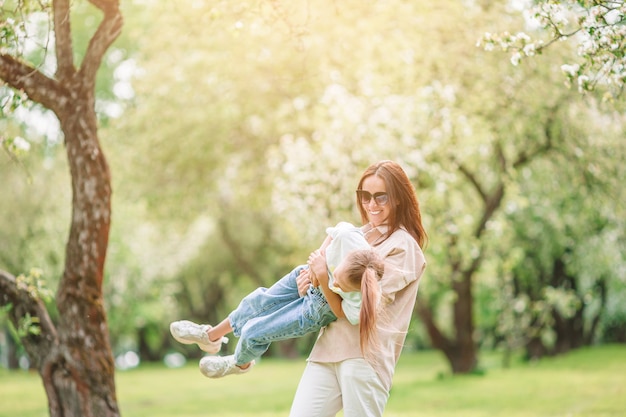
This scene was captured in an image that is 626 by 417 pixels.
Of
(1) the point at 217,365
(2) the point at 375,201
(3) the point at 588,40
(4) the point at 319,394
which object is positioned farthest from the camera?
(3) the point at 588,40

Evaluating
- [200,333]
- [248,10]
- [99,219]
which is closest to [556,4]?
[248,10]

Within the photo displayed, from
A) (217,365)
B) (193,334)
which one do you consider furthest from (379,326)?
(193,334)

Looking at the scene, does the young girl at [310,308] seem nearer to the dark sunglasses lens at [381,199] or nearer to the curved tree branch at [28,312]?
the dark sunglasses lens at [381,199]

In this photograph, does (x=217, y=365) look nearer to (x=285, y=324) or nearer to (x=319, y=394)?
(x=285, y=324)

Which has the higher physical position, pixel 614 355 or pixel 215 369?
pixel 215 369

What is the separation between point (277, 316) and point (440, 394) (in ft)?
43.7

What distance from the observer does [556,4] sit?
6.42 m

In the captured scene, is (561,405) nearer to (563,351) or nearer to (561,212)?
(561,212)

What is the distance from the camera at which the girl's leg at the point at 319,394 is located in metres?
4.73

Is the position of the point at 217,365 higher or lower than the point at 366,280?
lower

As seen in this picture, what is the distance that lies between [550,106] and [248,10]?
380 inches

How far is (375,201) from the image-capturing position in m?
4.84

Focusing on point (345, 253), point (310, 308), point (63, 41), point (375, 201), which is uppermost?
point (63, 41)

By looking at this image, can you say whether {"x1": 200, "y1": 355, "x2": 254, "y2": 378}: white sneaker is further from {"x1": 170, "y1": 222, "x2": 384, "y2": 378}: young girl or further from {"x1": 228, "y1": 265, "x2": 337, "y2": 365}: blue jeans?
{"x1": 228, "y1": 265, "x2": 337, "y2": 365}: blue jeans
